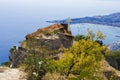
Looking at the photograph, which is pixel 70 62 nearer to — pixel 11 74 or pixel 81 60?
pixel 81 60

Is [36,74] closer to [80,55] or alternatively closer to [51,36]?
[80,55]

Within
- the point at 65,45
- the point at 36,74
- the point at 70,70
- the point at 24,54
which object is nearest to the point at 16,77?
the point at 36,74

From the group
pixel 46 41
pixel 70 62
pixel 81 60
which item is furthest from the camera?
pixel 46 41

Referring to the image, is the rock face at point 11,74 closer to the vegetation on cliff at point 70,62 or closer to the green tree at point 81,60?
the vegetation on cliff at point 70,62

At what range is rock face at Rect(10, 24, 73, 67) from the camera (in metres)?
23.3

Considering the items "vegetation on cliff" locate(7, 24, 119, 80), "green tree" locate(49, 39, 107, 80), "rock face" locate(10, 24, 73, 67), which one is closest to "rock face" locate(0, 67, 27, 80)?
"vegetation on cliff" locate(7, 24, 119, 80)

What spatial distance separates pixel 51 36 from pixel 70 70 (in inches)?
252

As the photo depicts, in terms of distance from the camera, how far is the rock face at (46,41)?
23.3 meters

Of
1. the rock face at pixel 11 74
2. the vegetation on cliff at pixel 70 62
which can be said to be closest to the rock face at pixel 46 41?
the vegetation on cliff at pixel 70 62

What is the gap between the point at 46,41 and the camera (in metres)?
24.0

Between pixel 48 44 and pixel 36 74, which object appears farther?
pixel 48 44

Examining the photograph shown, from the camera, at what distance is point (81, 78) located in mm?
15688

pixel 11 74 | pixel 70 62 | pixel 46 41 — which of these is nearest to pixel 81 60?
pixel 70 62

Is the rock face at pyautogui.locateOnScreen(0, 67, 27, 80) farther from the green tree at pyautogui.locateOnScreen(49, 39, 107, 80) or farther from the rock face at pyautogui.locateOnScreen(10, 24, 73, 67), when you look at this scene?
the rock face at pyautogui.locateOnScreen(10, 24, 73, 67)
